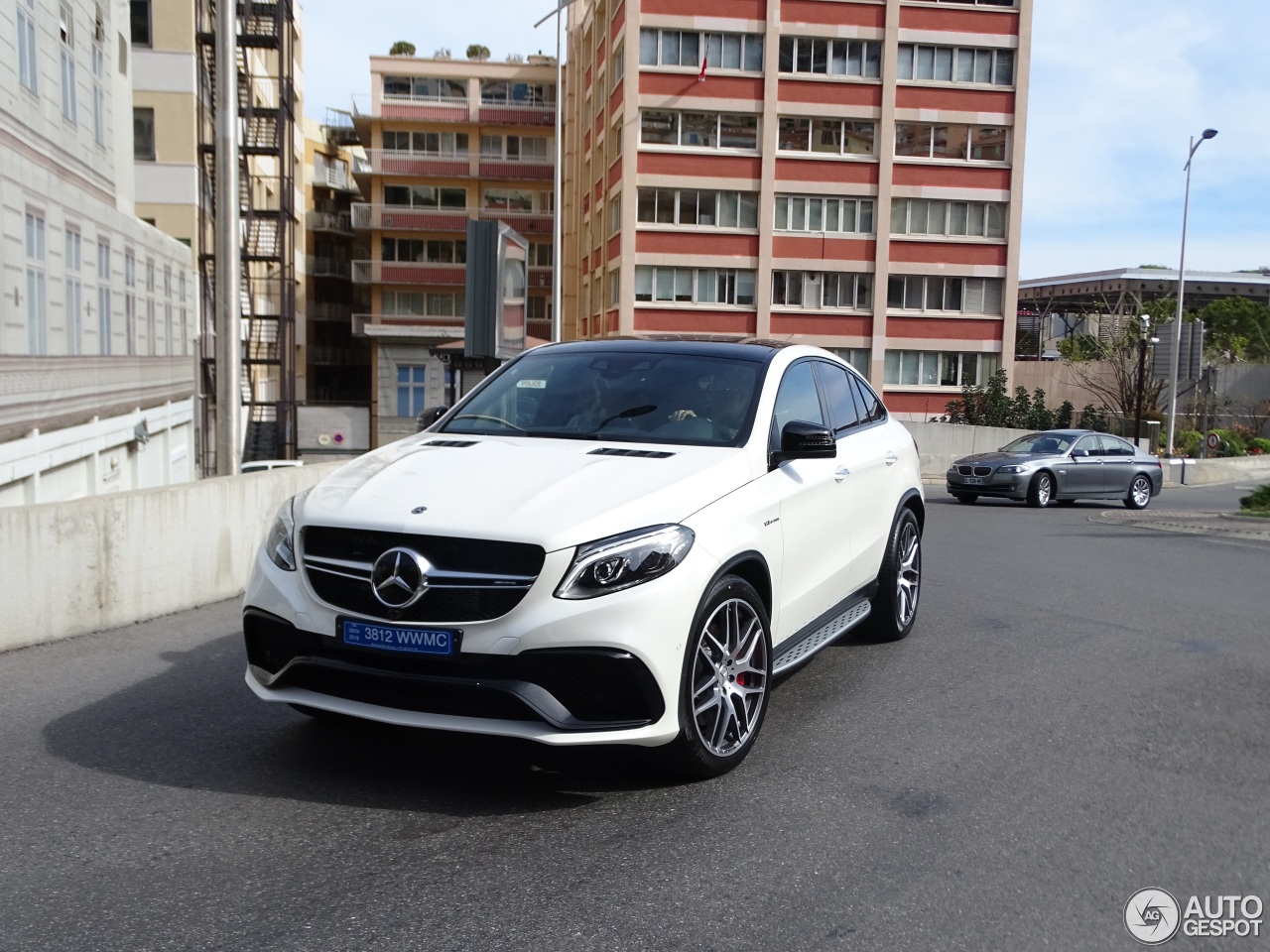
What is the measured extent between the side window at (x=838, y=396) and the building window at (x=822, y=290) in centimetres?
4250

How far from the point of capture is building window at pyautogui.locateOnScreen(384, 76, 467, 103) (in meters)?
70.7

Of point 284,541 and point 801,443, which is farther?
point 801,443

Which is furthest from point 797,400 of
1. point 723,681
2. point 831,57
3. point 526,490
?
point 831,57

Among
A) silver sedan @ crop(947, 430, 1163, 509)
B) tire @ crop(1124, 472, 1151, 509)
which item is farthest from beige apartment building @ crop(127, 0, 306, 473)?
tire @ crop(1124, 472, 1151, 509)

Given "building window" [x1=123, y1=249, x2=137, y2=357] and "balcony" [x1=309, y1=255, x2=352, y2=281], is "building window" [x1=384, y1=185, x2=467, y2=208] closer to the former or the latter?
"balcony" [x1=309, y1=255, x2=352, y2=281]

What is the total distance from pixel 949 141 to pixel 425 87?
33360 mm

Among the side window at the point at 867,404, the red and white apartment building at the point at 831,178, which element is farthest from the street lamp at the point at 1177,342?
the side window at the point at 867,404

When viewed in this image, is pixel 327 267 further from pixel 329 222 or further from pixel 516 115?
pixel 516 115

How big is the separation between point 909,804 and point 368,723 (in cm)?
223

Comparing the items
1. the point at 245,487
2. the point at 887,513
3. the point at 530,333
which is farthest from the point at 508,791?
the point at 530,333

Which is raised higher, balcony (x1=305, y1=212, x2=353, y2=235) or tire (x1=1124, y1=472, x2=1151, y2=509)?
balcony (x1=305, y1=212, x2=353, y2=235)

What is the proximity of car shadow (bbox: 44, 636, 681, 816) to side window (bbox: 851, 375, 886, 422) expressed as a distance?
3.11 metres

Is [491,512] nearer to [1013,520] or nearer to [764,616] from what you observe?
[764,616]

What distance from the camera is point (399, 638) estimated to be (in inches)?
166
